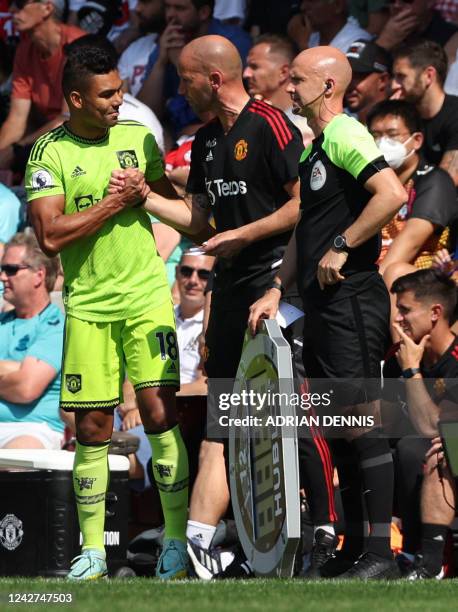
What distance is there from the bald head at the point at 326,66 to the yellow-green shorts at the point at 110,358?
4.37ft

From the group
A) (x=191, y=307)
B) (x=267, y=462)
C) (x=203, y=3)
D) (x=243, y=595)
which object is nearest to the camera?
(x=243, y=595)

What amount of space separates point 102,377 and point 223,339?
62 centimetres

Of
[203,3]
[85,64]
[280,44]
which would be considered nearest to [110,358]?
[85,64]

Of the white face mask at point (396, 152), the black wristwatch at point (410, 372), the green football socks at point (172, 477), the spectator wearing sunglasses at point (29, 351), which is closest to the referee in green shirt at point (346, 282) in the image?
the green football socks at point (172, 477)

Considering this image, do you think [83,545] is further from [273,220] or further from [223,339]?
[273,220]

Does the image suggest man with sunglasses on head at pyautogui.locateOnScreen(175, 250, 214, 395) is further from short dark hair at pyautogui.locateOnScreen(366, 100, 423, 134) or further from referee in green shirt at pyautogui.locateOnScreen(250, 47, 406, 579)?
referee in green shirt at pyautogui.locateOnScreen(250, 47, 406, 579)

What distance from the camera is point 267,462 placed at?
18.9 feet

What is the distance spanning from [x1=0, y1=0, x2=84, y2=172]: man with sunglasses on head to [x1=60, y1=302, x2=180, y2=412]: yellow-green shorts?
5575 millimetres

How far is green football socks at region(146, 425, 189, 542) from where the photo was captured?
6.46 m

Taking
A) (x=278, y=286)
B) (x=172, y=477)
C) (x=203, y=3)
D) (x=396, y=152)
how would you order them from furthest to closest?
(x=203, y=3)
(x=396, y=152)
(x=172, y=477)
(x=278, y=286)

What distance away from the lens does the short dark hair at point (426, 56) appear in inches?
352

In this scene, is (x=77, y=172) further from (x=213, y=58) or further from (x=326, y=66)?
(x=326, y=66)

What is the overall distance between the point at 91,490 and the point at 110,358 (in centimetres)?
64

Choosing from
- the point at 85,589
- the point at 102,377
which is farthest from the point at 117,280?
the point at 85,589
